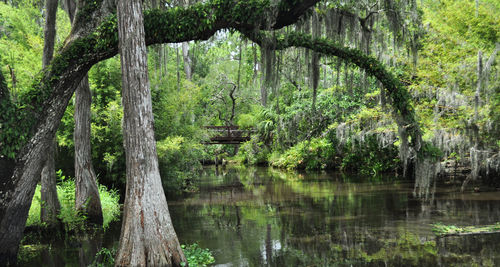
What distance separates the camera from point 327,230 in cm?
1059

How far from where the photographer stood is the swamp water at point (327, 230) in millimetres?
8078

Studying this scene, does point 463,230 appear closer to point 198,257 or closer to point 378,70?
point 378,70

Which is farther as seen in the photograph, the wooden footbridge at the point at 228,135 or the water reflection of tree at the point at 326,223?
the wooden footbridge at the point at 228,135

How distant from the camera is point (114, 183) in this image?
17625mm

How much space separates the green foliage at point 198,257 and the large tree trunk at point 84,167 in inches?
167

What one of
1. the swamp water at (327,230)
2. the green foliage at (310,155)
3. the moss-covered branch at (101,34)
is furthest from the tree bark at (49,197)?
the green foliage at (310,155)

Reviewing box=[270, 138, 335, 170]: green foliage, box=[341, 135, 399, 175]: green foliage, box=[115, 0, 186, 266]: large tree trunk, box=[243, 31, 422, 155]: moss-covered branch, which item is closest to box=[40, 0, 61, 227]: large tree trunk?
box=[115, 0, 186, 266]: large tree trunk

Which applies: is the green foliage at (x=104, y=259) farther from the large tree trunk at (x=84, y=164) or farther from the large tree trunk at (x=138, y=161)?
the large tree trunk at (x=84, y=164)

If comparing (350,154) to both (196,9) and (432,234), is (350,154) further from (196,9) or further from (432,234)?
(196,9)

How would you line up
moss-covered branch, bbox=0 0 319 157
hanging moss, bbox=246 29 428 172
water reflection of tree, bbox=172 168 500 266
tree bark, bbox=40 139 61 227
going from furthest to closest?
1. tree bark, bbox=40 139 61 227
2. hanging moss, bbox=246 29 428 172
3. water reflection of tree, bbox=172 168 500 266
4. moss-covered branch, bbox=0 0 319 157

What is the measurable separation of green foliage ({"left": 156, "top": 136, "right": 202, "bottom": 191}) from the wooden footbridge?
1188 centimetres

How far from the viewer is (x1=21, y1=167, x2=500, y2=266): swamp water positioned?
26.5 feet

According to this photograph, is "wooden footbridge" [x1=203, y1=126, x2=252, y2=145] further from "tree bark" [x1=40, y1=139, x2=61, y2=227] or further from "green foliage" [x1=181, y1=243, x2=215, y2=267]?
"green foliage" [x1=181, y1=243, x2=215, y2=267]

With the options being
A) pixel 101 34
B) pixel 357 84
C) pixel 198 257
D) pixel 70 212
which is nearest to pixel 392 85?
pixel 198 257
